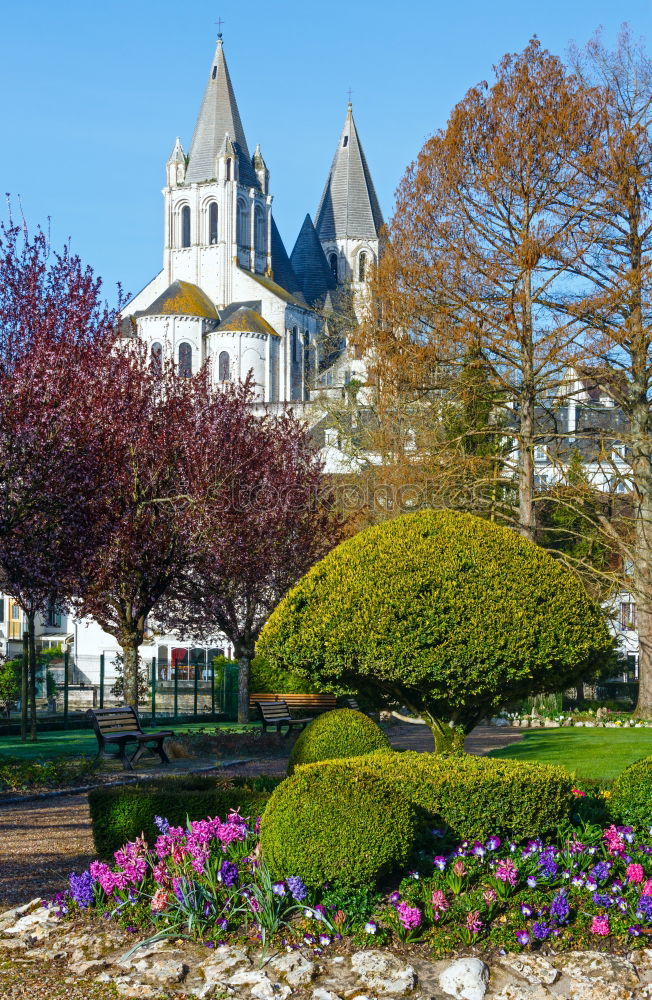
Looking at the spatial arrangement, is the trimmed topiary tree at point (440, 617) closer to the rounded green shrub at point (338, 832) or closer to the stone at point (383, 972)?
the rounded green shrub at point (338, 832)

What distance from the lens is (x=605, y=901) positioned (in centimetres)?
722

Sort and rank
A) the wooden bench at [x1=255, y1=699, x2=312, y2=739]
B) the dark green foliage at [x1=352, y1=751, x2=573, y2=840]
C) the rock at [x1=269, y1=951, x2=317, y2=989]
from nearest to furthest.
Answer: the rock at [x1=269, y1=951, x2=317, y2=989] → the dark green foliage at [x1=352, y1=751, x2=573, y2=840] → the wooden bench at [x1=255, y1=699, x2=312, y2=739]

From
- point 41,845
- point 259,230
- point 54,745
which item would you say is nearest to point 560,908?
point 41,845

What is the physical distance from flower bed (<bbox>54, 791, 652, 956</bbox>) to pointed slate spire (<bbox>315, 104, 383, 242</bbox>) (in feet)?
364

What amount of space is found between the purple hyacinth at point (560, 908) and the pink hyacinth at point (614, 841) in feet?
3.24

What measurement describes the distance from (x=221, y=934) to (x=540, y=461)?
41971 millimetres

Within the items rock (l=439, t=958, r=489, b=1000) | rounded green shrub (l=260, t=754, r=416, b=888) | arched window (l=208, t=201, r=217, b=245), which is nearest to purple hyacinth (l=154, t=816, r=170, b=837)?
rounded green shrub (l=260, t=754, r=416, b=888)

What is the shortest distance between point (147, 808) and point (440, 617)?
275cm

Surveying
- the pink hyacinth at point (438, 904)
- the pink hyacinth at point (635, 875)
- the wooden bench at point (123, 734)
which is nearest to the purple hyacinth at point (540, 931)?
the pink hyacinth at point (438, 904)

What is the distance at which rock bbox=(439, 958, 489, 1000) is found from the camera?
6.36m

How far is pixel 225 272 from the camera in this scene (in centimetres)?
9744

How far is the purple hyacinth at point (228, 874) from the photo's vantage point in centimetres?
727

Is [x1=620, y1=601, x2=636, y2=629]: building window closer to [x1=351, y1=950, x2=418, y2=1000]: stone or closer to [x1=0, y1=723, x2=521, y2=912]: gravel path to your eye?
[x1=0, y1=723, x2=521, y2=912]: gravel path

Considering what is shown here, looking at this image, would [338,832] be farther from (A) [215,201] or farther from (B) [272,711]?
(A) [215,201]
